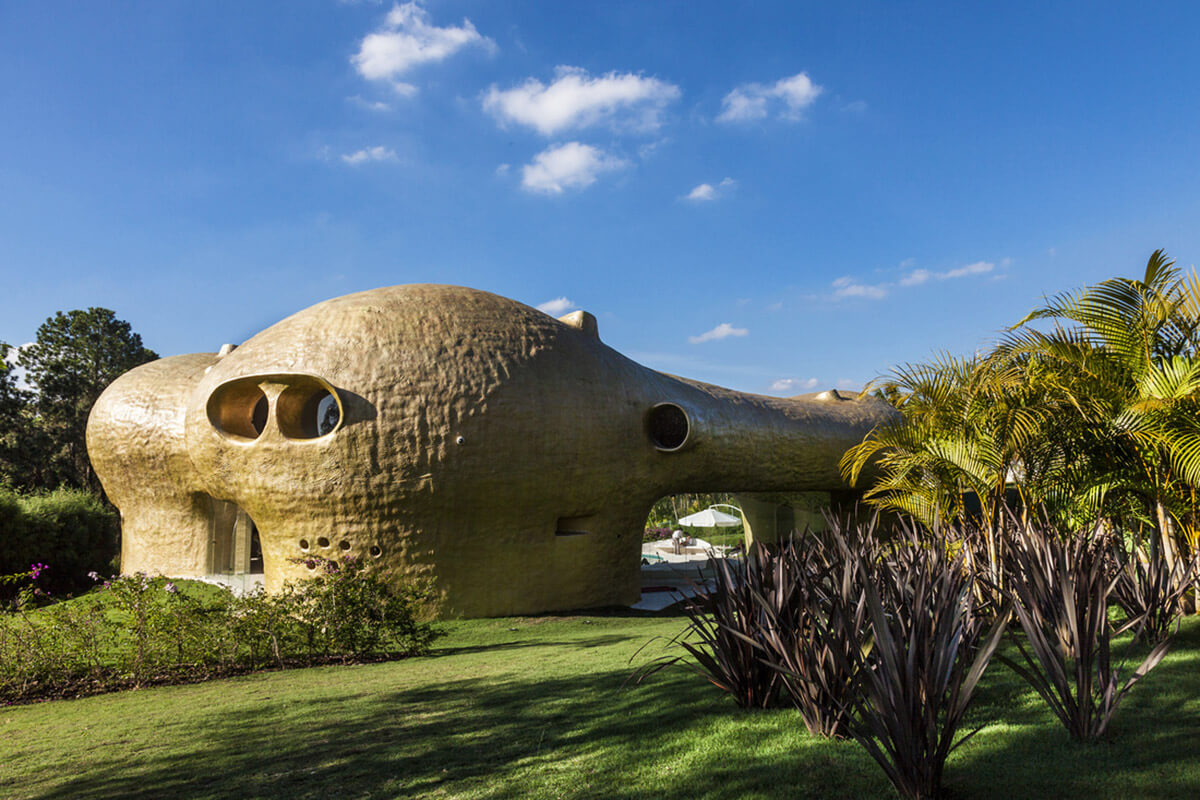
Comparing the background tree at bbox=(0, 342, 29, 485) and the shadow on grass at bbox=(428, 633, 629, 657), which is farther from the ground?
the background tree at bbox=(0, 342, 29, 485)

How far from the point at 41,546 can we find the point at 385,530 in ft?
40.9

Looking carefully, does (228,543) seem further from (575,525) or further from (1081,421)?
(1081,421)

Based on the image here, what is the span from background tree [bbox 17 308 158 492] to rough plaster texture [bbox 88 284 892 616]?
20100 mm

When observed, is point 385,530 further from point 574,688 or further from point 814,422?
point 814,422

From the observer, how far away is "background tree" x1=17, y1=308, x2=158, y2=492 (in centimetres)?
2677

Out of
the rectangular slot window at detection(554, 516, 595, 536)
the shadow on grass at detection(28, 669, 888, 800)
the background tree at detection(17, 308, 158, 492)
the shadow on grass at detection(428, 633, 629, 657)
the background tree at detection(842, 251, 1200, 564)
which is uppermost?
the background tree at detection(17, 308, 158, 492)

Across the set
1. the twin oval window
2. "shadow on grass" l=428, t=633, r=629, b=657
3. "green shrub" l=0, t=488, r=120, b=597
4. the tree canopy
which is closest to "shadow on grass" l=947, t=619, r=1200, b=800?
"shadow on grass" l=428, t=633, r=629, b=657

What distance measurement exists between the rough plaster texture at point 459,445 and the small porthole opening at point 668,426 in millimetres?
46

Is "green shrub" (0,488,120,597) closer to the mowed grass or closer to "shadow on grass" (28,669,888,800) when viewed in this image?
the mowed grass

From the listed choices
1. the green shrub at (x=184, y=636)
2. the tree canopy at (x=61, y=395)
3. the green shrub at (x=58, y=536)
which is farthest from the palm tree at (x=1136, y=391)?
the tree canopy at (x=61, y=395)

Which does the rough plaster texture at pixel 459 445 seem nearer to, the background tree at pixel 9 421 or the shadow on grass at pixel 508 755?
the shadow on grass at pixel 508 755

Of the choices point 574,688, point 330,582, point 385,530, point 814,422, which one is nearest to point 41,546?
point 385,530

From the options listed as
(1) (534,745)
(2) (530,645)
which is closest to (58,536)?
(2) (530,645)

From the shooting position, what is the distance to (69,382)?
96.7ft
